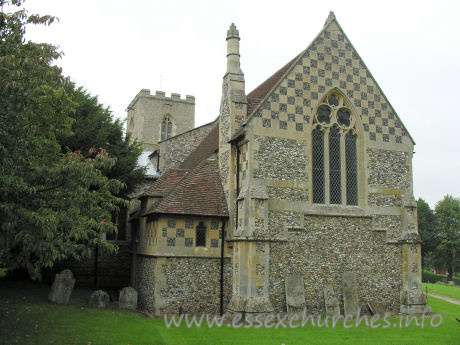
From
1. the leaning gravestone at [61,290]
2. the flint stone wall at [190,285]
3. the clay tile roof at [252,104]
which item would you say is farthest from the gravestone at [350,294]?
the leaning gravestone at [61,290]

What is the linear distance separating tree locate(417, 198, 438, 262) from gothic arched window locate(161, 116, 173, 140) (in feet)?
122

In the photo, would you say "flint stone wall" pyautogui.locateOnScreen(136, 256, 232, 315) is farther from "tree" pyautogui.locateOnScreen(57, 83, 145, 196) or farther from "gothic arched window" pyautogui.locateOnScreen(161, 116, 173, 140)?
"gothic arched window" pyautogui.locateOnScreen(161, 116, 173, 140)

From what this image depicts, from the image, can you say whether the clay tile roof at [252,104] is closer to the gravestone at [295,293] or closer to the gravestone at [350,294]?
the gravestone at [295,293]

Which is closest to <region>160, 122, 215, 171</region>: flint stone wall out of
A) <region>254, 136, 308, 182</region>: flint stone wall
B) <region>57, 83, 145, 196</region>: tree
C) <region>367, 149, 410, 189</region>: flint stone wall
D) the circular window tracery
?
<region>57, 83, 145, 196</region>: tree

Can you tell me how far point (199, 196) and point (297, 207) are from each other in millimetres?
4353

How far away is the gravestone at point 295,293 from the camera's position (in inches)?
669

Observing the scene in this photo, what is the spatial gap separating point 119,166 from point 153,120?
82.4 ft

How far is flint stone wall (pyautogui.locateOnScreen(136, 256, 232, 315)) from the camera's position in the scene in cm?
1789

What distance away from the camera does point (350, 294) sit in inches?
713

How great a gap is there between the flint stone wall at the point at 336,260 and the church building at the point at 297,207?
0.15 ft

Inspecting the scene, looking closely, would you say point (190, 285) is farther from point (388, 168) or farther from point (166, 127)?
point (166, 127)

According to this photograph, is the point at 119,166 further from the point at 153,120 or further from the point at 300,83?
the point at 153,120

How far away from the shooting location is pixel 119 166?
23.2 m

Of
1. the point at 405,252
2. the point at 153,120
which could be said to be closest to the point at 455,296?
the point at 405,252
